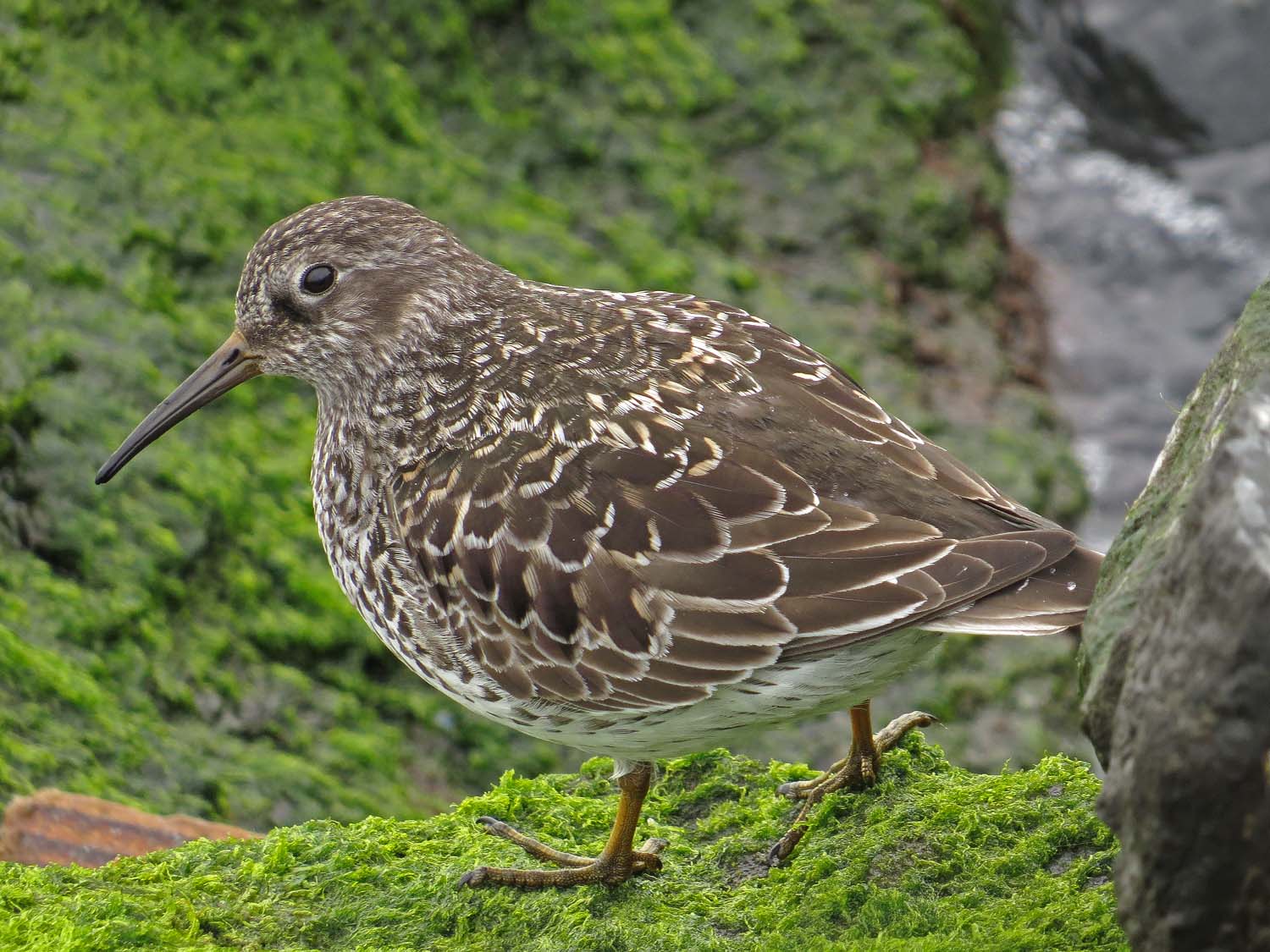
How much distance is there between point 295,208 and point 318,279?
2.93m

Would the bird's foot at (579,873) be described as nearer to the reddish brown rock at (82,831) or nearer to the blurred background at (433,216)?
the reddish brown rock at (82,831)

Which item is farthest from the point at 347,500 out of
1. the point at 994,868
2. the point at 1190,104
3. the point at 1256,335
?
the point at 1190,104

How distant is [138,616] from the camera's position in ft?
21.9

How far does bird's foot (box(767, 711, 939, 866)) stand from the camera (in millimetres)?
5117

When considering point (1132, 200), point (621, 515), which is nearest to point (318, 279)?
point (621, 515)

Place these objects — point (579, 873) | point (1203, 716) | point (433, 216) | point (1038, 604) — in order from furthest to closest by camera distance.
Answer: point (433, 216) → point (579, 873) → point (1038, 604) → point (1203, 716)

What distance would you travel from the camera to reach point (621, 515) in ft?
15.1

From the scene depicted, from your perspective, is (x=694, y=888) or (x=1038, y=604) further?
(x=694, y=888)

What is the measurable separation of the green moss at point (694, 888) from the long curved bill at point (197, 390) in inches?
62.0

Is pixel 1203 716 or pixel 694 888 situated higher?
pixel 1203 716

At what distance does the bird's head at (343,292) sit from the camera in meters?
5.47

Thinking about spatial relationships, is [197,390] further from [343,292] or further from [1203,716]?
[1203,716]

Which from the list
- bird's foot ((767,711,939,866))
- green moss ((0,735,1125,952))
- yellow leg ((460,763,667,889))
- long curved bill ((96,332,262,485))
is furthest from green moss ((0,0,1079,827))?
bird's foot ((767,711,939,866))

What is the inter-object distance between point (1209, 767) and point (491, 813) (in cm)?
325
